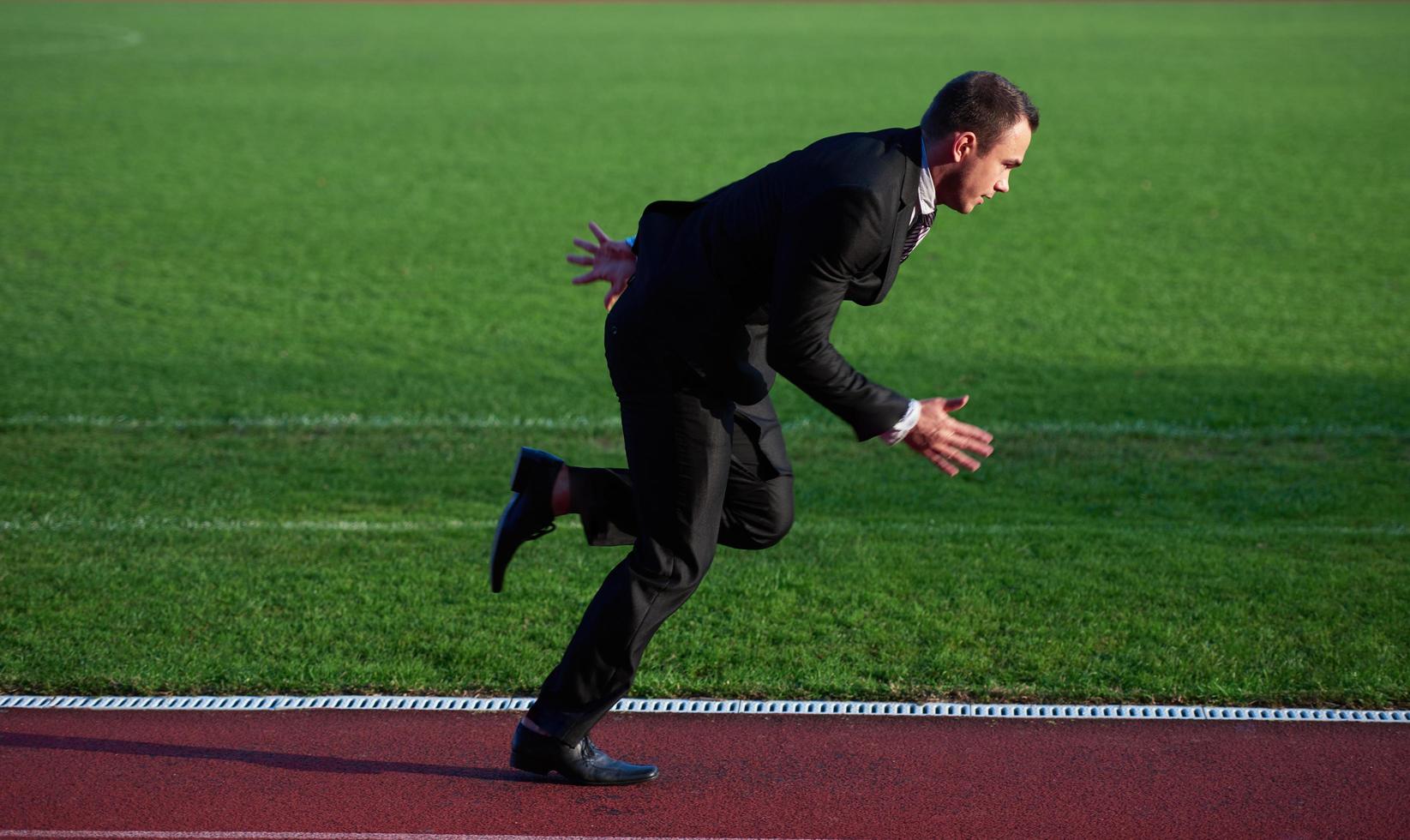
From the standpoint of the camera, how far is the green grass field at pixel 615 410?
521 centimetres

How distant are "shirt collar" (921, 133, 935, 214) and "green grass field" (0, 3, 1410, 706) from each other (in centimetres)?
191

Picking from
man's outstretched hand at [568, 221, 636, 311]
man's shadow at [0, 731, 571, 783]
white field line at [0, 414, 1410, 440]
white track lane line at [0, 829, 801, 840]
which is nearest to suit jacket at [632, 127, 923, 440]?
man's outstretched hand at [568, 221, 636, 311]

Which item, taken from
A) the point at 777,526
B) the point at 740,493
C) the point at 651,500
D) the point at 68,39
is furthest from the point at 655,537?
the point at 68,39

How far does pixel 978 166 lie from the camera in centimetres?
360

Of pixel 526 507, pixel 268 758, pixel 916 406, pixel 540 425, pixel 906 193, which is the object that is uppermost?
pixel 906 193

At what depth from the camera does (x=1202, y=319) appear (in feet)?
36.5

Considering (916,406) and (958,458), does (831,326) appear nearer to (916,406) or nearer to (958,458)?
(916,406)

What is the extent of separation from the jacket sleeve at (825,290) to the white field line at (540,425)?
4.69m

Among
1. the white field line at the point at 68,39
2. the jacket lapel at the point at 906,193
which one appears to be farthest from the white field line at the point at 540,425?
the white field line at the point at 68,39

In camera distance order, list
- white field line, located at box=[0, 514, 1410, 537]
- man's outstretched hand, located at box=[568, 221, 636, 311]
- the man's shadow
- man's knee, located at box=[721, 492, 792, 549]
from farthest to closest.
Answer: white field line, located at box=[0, 514, 1410, 537]
man's outstretched hand, located at box=[568, 221, 636, 311]
the man's shadow
man's knee, located at box=[721, 492, 792, 549]

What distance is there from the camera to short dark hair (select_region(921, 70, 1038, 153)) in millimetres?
3533

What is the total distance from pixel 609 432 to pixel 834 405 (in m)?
4.66

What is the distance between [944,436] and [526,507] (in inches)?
50.1

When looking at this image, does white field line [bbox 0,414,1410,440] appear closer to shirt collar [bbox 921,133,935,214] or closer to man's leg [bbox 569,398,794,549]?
man's leg [bbox 569,398,794,549]
